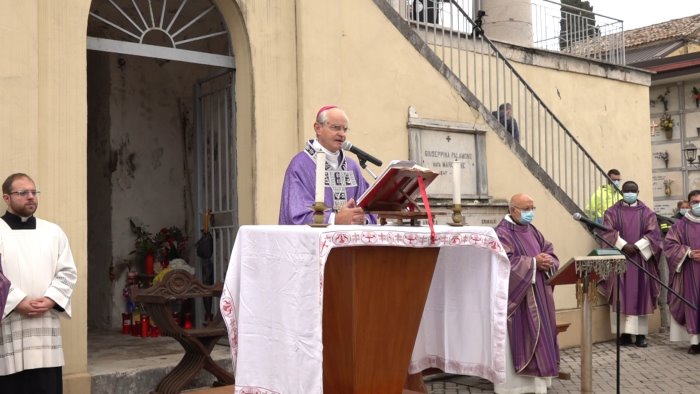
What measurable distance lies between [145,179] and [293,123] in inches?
129

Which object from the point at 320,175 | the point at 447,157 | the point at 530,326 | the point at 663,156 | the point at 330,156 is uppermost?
the point at 663,156

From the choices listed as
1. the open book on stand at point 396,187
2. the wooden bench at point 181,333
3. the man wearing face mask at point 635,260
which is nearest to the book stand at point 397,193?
the open book on stand at point 396,187

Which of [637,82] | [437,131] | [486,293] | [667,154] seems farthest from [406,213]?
[667,154]

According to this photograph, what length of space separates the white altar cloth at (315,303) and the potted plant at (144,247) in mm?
5692

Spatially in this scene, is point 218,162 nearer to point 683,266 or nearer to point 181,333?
point 181,333

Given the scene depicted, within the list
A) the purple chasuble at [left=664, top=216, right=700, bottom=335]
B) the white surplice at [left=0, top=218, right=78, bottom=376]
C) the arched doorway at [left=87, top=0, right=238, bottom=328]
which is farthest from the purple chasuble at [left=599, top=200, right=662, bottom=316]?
the white surplice at [left=0, top=218, right=78, bottom=376]

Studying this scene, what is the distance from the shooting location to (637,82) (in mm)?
15555

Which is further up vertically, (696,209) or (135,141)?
(135,141)

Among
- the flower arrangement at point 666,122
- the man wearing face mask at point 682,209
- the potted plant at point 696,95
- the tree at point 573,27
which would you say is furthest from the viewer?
the flower arrangement at point 666,122

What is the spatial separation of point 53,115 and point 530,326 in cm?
478

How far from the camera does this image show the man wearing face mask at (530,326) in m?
8.09

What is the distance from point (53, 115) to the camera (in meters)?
6.95

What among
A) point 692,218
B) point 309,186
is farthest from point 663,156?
point 309,186

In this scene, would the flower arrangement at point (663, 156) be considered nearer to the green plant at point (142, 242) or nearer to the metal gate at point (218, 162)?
the green plant at point (142, 242)
